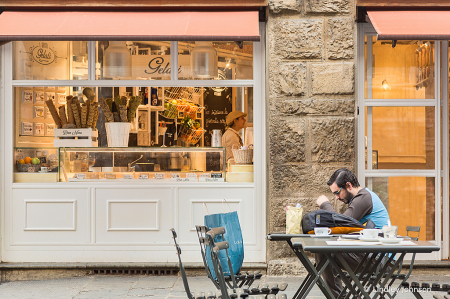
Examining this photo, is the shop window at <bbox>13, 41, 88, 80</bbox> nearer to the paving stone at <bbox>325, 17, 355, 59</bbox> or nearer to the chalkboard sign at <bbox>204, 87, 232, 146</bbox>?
the chalkboard sign at <bbox>204, 87, 232, 146</bbox>

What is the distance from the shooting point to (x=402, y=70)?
20.9 ft

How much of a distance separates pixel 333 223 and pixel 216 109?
2875 mm

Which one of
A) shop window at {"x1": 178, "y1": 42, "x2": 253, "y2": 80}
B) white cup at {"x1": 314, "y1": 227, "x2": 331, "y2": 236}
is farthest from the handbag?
shop window at {"x1": 178, "y1": 42, "x2": 253, "y2": 80}

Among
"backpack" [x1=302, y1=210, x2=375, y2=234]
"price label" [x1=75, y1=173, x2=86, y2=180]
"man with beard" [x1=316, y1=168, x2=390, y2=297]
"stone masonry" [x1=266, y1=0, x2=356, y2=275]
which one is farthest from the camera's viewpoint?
"price label" [x1=75, y1=173, x2=86, y2=180]

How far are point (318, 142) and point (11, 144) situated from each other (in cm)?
409

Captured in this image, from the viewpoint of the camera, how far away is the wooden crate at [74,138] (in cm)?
644

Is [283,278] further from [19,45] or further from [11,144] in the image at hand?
[19,45]

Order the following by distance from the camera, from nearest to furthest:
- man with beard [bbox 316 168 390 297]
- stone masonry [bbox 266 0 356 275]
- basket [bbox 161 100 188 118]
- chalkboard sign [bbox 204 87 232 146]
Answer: man with beard [bbox 316 168 390 297]
stone masonry [bbox 266 0 356 275]
chalkboard sign [bbox 204 87 232 146]
basket [bbox 161 100 188 118]

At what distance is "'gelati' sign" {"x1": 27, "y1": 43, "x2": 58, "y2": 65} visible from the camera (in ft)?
21.5

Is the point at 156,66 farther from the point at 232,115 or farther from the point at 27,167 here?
the point at 27,167

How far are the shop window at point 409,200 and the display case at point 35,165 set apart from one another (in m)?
4.25

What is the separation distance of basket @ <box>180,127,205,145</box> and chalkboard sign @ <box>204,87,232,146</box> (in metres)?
0.10

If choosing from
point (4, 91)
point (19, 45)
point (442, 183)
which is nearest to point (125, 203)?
point (4, 91)

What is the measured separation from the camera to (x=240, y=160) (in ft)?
21.1
